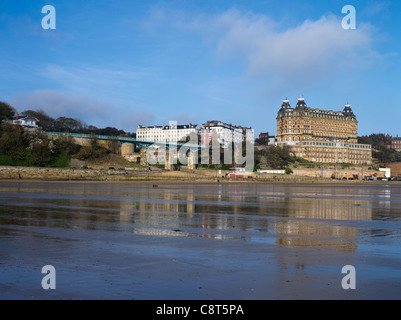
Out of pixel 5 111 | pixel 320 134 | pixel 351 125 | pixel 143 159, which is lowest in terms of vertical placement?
pixel 143 159

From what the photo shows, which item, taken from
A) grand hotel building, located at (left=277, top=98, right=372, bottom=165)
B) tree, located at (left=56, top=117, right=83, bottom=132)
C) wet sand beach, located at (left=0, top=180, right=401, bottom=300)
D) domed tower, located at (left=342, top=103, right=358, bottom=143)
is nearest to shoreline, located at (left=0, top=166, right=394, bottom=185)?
tree, located at (left=56, top=117, right=83, bottom=132)

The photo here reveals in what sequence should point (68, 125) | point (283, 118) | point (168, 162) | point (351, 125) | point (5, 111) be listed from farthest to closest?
point (351, 125) < point (283, 118) < point (68, 125) < point (168, 162) < point (5, 111)

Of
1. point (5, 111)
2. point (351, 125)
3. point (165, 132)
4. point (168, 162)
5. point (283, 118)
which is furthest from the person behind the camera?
point (165, 132)

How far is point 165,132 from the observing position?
189 metres

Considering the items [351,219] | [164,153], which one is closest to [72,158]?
[164,153]

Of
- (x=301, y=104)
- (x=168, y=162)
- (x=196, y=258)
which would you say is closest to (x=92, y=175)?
(x=168, y=162)

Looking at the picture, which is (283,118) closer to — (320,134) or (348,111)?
(320,134)

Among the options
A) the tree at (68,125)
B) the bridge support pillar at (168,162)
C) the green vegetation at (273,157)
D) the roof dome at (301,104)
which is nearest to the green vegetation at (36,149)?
the bridge support pillar at (168,162)

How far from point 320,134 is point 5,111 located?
385 feet

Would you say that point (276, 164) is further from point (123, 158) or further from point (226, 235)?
point (226, 235)

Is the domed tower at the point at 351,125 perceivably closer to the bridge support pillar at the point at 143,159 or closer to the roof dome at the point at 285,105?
the roof dome at the point at 285,105

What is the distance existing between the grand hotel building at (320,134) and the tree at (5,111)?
91.6m
